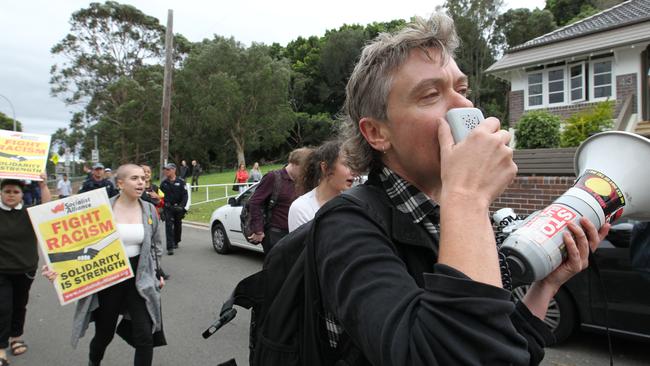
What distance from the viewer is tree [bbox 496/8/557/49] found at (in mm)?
38250

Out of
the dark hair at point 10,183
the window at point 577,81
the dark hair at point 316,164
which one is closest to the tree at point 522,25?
the window at point 577,81

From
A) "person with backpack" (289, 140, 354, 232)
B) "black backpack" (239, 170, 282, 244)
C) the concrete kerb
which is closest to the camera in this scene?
"person with backpack" (289, 140, 354, 232)

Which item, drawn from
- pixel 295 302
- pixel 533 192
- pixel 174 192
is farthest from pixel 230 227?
pixel 295 302

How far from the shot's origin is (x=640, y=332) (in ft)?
12.3

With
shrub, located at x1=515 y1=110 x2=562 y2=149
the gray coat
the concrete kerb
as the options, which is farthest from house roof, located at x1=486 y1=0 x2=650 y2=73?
the gray coat

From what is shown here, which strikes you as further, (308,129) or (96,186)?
(308,129)

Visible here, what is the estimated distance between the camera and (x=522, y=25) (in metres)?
39.6

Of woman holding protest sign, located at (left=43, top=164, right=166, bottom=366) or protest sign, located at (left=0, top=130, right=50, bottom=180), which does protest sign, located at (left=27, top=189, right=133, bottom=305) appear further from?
protest sign, located at (left=0, top=130, right=50, bottom=180)

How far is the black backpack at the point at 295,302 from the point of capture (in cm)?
102

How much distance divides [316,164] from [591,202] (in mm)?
3095

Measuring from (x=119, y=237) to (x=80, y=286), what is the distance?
1.57 ft

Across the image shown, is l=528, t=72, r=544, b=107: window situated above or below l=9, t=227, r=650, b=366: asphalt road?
above

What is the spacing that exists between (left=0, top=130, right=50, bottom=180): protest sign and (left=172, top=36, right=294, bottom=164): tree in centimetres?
3370

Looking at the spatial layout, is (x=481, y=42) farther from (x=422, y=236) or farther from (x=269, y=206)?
(x=422, y=236)
